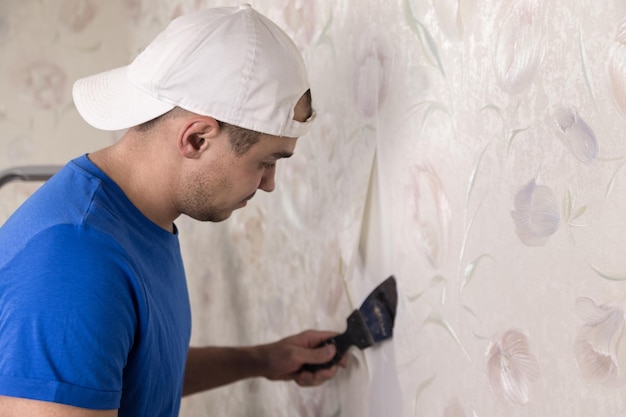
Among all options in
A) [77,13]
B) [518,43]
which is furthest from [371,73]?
[77,13]

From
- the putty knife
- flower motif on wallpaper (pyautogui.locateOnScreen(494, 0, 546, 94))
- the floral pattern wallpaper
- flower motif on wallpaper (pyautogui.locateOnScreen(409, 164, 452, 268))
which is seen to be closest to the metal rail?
the floral pattern wallpaper

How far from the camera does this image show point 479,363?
36.6 inches

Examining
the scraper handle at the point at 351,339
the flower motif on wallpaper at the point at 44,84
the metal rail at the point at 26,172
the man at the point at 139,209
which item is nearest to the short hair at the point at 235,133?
the man at the point at 139,209

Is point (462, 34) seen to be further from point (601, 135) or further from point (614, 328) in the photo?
point (614, 328)

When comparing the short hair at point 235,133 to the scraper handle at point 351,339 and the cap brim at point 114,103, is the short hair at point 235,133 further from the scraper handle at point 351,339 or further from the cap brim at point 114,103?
the scraper handle at point 351,339

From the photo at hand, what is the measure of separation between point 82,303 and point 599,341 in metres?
0.51

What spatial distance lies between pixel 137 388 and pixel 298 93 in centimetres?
41

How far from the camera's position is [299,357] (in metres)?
1.27

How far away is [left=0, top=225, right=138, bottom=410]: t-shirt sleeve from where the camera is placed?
0.84m

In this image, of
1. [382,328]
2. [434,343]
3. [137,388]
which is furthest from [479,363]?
[137,388]

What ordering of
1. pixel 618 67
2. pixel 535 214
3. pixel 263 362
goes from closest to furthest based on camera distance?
1. pixel 618 67
2. pixel 535 214
3. pixel 263 362

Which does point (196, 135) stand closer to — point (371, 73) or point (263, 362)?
point (371, 73)

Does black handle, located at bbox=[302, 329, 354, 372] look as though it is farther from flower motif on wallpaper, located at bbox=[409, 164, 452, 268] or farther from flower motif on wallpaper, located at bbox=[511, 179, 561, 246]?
flower motif on wallpaper, located at bbox=[511, 179, 561, 246]

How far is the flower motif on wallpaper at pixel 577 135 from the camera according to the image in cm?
76
